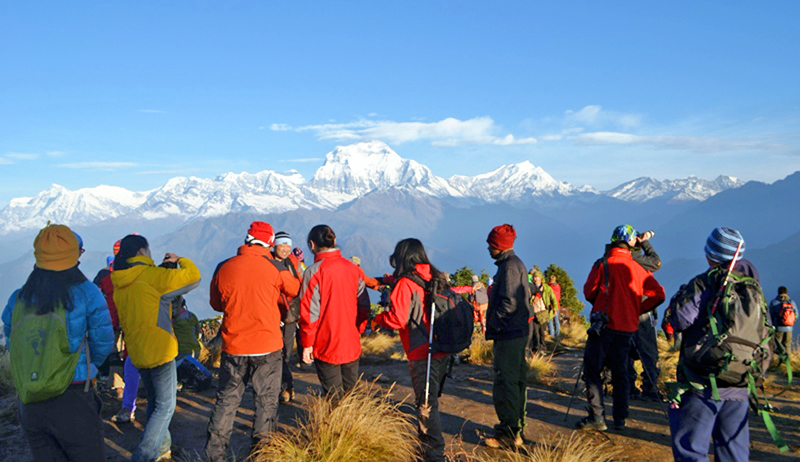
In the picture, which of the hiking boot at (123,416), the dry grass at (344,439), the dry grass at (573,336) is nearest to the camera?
the dry grass at (344,439)

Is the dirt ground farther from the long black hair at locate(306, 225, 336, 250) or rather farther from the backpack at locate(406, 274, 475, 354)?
the long black hair at locate(306, 225, 336, 250)

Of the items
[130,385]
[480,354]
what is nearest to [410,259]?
[130,385]

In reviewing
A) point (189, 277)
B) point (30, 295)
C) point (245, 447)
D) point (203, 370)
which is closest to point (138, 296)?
point (189, 277)

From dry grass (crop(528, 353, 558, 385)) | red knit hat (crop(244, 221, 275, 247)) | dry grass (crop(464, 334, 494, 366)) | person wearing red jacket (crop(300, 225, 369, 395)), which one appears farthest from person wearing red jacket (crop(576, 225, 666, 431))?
dry grass (crop(464, 334, 494, 366))

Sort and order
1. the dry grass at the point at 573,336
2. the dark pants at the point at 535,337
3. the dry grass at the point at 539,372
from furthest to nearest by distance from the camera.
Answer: the dry grass at the point at 573,336, the dark pants at the point at 535,337, the dry grass at the point at 539,372

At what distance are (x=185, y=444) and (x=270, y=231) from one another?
2.49 m

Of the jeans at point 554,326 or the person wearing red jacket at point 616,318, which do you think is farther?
the jeans at point 554,326

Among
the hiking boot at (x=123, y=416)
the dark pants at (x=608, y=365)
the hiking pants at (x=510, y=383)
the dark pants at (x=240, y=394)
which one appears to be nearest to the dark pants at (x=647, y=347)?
the dark pants at (x=608, y=365)

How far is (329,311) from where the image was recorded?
4930 millimetres

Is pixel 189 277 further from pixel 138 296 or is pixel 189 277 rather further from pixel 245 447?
pixel 245 447

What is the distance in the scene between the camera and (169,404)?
4.71m

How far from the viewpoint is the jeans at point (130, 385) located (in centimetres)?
574

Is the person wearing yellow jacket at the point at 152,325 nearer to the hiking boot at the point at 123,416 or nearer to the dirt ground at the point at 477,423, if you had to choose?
the dirt ground at the point at 477,423

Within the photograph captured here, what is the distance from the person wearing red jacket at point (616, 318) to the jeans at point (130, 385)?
15.3 feet
